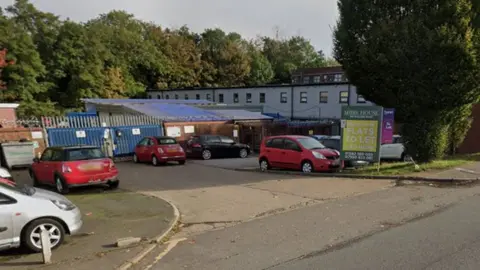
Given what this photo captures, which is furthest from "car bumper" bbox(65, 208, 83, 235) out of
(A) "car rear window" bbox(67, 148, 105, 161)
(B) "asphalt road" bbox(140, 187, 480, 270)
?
(A) "car rear window" bbox(67, 148, 105, 161)

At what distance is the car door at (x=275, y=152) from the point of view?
17016 millimetres

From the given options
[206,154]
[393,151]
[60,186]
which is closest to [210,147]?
[206,154]

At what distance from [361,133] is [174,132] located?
46.4 feet

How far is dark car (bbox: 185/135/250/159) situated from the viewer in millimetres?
24094

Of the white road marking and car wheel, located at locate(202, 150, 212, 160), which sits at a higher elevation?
the white road marking

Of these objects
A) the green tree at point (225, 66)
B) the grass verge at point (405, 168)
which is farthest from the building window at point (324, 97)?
the green tree at point (225, 66)

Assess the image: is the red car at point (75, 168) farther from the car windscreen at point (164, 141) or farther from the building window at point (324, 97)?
the building window at point (324, 97)

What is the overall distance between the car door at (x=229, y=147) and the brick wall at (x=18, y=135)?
32.8 ft

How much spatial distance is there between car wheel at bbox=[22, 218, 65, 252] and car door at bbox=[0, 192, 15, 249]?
21 centimetres

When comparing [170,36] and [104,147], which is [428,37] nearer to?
[104,147]

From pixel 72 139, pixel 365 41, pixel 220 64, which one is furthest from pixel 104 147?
pixel 220 64

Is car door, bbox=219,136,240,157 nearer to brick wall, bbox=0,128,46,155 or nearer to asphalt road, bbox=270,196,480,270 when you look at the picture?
brick wall, bbox=0,128,46,155

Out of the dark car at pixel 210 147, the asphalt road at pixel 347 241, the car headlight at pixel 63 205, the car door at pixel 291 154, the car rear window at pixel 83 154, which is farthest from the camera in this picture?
the dark car at pixel 210 147

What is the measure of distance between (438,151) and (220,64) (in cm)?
5564
